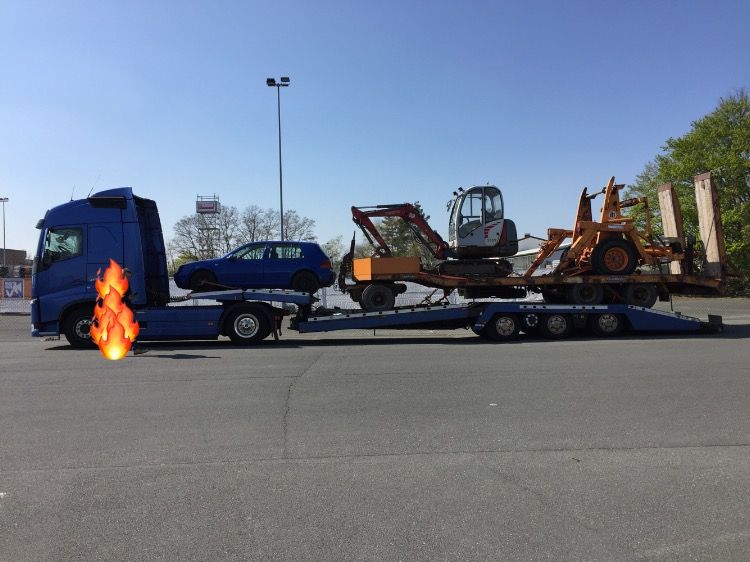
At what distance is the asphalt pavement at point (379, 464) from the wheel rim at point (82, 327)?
14.4 ft

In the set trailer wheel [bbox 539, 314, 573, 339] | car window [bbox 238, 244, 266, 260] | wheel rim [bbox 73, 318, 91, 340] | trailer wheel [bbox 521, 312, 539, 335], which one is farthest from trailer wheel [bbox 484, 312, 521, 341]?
wheel rim [bbox 73, 318, 91, 340]

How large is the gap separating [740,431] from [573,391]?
218cm

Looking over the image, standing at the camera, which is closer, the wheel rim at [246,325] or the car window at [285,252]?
the wheel rim at [246,325]

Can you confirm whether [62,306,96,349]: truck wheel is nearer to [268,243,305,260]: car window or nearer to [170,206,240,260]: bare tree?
[268,243,305,260]: car window

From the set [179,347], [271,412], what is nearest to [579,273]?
[179,347]

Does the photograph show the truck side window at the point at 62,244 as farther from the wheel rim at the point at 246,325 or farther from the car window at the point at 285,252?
the car window at the point at 285,252

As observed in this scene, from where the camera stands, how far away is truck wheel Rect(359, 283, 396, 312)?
15.1 m

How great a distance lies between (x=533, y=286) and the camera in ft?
51.5

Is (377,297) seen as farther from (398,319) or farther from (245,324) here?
(245,324)

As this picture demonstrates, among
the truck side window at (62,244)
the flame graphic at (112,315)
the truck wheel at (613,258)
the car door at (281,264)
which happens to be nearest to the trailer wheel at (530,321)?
the truck wheel at (613,258)

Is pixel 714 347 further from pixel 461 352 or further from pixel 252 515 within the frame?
pixel 252 515

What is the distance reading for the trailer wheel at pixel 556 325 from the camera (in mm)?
15078

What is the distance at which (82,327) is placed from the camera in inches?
536

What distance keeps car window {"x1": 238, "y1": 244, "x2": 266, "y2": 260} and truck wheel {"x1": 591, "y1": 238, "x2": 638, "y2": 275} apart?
838cm
